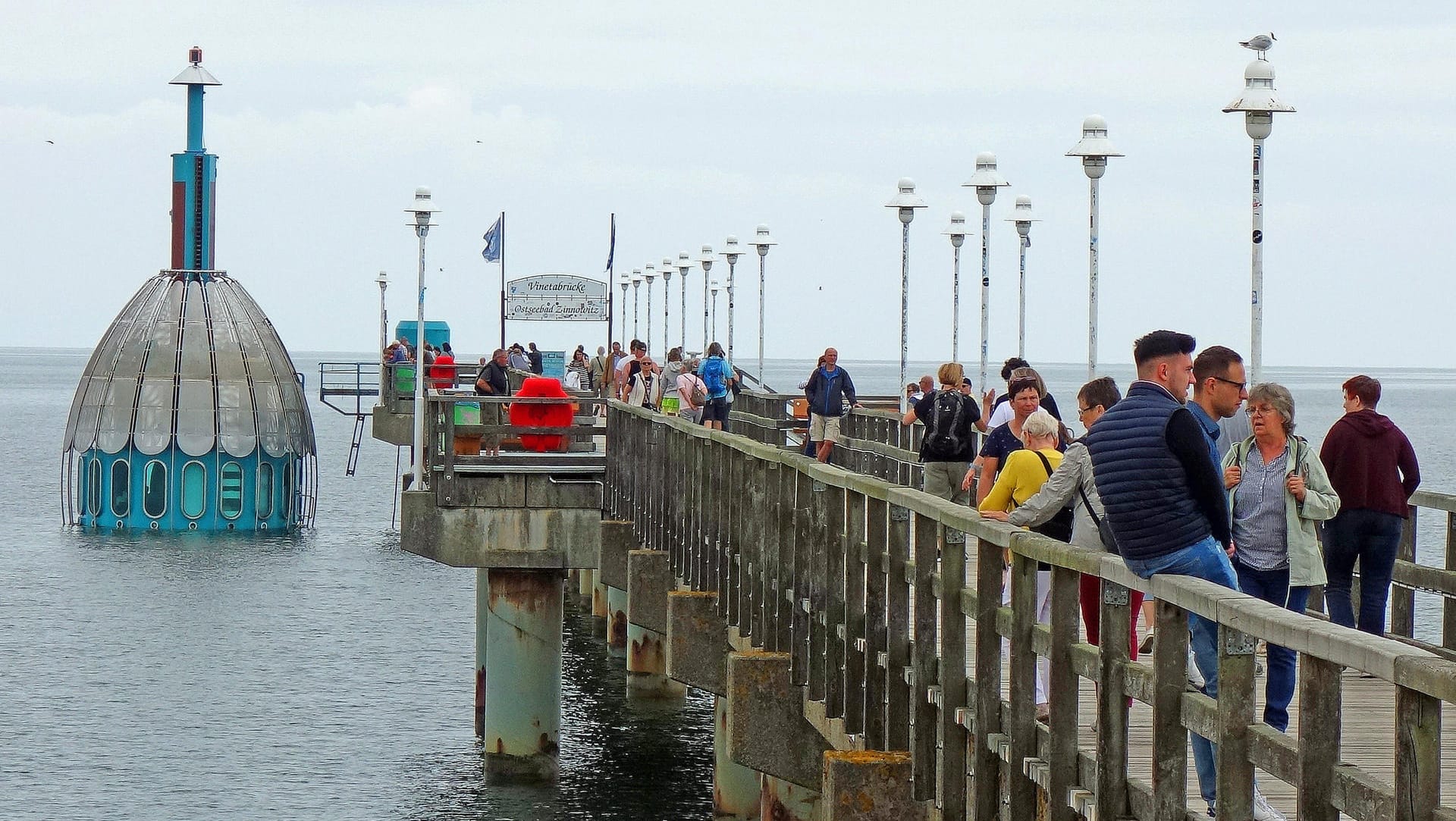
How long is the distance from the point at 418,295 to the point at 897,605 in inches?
888

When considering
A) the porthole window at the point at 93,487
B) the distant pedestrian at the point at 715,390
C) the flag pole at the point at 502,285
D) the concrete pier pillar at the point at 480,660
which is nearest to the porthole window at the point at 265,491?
the porthole window at the point at 93,487

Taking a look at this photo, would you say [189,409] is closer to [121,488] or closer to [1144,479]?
[121,488]

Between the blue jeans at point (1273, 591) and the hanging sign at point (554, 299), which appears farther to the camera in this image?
the hanging sign at point (554, 299)

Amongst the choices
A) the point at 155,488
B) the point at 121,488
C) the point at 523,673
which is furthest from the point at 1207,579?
the point at 121,488

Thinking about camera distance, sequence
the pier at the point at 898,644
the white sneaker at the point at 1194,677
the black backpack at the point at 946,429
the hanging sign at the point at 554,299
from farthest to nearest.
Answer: the hanging sign at the point at 554,299 < the black backpack at the point at 946,429 < the white sneaker at the point at 1194,677 < the pier at the point at 898,644

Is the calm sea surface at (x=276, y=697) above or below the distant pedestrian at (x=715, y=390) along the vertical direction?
below

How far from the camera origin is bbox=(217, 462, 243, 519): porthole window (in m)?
51.8

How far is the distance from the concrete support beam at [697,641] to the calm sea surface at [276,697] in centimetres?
637

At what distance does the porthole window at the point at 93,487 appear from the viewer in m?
52.0

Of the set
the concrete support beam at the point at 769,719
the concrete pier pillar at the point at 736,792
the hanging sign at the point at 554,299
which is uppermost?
the hanging sign at the point at 554,299

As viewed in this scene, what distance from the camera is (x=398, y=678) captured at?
99.2 ft

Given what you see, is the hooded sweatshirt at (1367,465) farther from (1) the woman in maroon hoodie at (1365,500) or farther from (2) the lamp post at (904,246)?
(2) the lamp post at (904,246)

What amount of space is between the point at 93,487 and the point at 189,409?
12.6 ft

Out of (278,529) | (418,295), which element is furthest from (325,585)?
(418,295)
